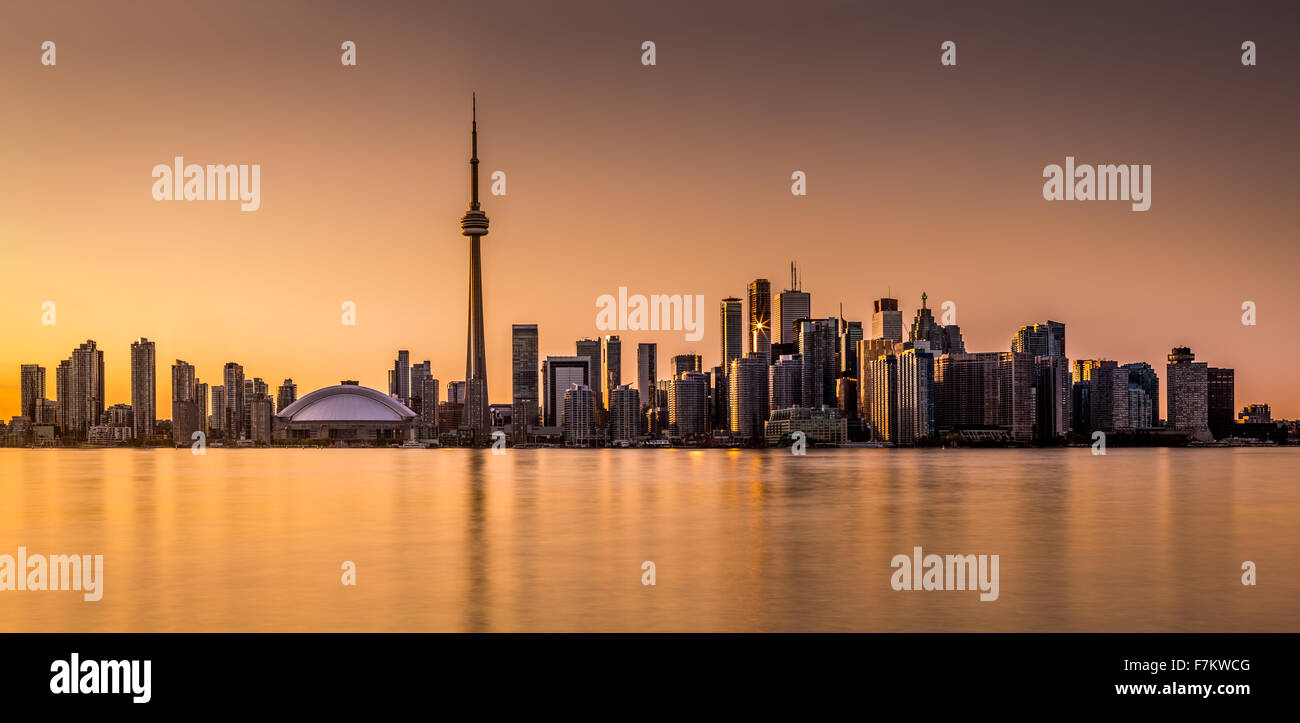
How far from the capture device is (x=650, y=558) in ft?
138

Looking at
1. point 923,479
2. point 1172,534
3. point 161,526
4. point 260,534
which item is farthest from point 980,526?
point 923,479

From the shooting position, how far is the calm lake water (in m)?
28.0

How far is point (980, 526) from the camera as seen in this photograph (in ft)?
187

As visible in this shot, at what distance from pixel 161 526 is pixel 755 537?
3570 cm

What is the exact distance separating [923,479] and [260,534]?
91.5 metres

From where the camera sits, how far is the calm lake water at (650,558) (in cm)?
2803

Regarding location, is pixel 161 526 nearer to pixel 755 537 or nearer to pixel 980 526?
pixel 755 537

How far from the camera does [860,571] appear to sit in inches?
1468
